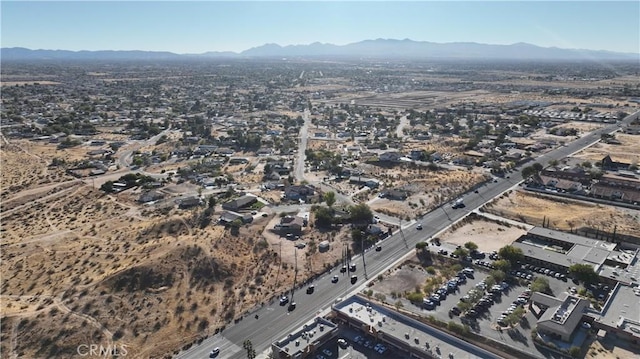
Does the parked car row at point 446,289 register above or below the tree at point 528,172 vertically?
below

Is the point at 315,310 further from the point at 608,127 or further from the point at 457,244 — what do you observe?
the point at 608,127

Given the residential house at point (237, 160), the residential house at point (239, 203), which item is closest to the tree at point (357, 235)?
the residential house at point (239, 203)

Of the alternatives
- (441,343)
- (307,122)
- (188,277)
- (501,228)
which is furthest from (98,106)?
(441,343)

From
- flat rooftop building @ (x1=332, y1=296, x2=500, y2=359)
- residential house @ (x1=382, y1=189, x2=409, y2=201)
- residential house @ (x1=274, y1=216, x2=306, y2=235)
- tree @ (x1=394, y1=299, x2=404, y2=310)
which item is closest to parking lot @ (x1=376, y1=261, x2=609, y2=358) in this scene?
tree @ (x1=394, y1=299, x2=404, y2=310)

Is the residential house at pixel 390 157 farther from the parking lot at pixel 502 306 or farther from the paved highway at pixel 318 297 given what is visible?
the parking lot at pixel 502 306

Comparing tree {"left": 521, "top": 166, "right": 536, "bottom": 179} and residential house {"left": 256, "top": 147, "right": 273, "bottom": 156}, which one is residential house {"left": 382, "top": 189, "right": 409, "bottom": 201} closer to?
tree {"left": 521, "top": 166, "right": 536, "bottom": 179}

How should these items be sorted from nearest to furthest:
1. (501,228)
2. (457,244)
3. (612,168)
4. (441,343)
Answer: (441,343) < (457,244) < (501,228) < (612,168)
